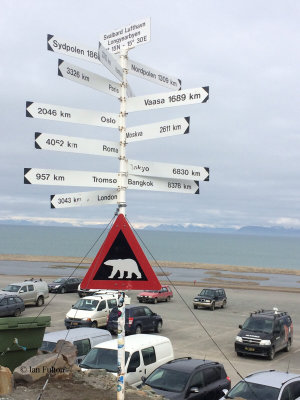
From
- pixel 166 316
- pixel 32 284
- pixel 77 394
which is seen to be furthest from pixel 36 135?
pixel 32 284

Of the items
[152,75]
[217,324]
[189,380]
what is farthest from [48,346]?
[217,324]

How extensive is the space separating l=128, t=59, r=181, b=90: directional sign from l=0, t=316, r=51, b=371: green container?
18.8ft

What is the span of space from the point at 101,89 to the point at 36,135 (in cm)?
146

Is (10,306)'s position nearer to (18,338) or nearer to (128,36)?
(18,338)

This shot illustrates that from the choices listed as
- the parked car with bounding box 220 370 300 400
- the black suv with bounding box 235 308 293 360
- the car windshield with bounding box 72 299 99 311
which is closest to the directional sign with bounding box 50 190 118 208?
the parked car with bounding box 220 370 300 400

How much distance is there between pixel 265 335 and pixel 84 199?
15.8m

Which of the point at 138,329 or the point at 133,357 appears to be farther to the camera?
the point at 138,329

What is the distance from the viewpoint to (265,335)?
69.2ft

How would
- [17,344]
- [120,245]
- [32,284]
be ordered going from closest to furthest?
[120,245] < [17,344] < [32,284]

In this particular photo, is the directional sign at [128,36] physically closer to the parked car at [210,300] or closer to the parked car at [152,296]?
the parked car at [210,300]

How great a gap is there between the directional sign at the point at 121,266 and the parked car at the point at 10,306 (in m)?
23.5

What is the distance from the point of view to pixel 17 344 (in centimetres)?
1053

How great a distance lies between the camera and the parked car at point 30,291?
3356cm

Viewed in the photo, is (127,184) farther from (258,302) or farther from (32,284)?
(258,302)
